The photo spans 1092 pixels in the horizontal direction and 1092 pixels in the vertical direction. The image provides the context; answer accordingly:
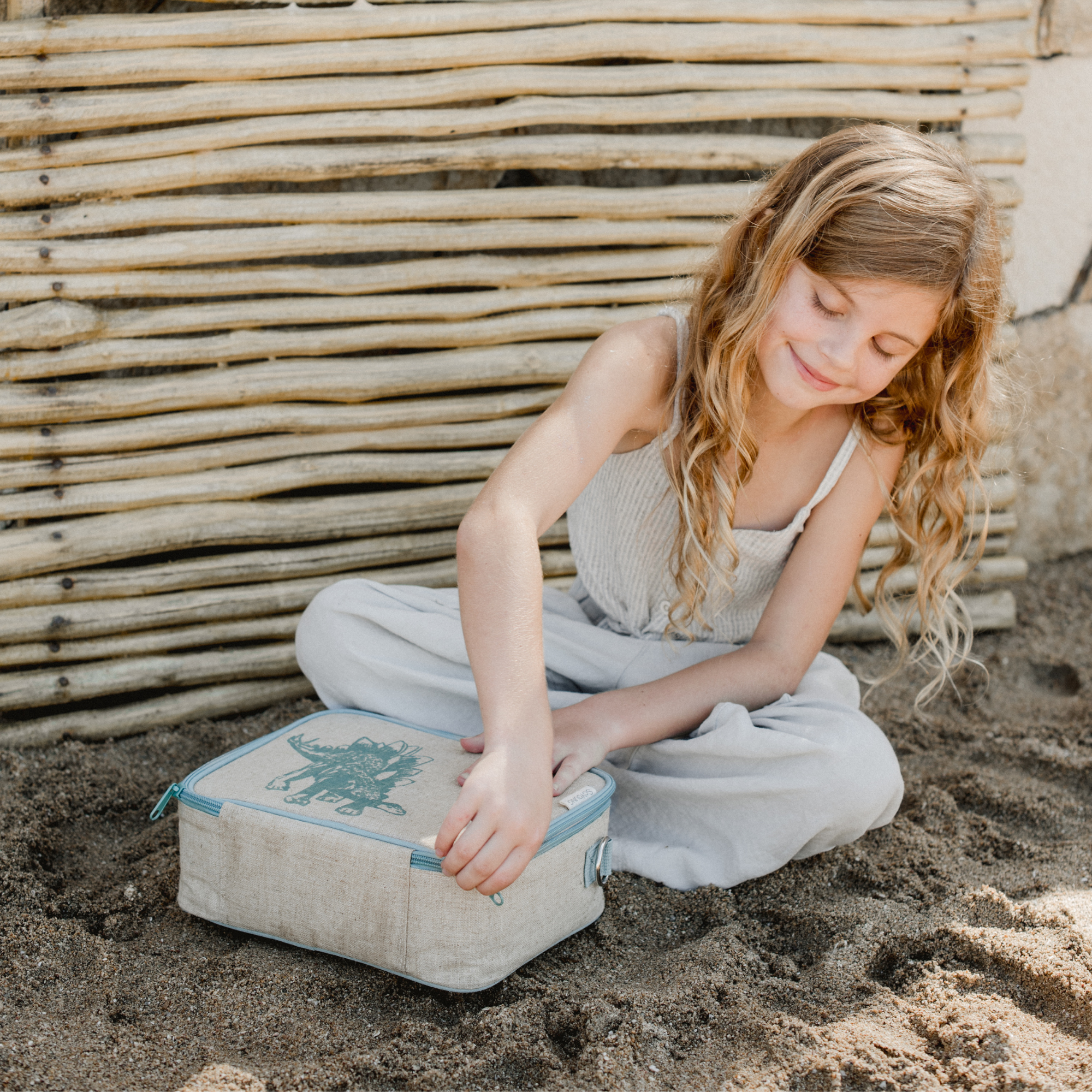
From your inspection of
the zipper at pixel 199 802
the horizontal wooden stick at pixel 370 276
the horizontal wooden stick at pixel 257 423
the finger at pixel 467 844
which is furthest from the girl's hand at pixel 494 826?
the horizontal wooden stick at pixel 370 276

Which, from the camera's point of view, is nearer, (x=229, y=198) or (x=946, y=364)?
(x=946, y=364)

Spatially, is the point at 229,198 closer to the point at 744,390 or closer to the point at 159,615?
the point at 159,615

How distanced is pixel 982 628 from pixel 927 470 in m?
1.10

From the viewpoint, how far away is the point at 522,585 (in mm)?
1465

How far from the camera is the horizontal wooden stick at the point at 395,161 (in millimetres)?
2086

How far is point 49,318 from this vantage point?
2094mm

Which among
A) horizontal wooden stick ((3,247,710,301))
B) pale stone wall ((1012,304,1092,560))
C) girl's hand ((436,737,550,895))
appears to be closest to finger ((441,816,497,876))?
girl's hand ((436,737,550,895))

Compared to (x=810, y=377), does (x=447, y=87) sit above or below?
above

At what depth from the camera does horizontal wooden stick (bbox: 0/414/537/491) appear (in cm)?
217

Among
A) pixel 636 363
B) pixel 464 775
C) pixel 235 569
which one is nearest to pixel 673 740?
pixel 464 775

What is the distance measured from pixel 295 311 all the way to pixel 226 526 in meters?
0.48

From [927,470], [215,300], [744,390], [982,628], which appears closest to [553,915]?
[744,390]

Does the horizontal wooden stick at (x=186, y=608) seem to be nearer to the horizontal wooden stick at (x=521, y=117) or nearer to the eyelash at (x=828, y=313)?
the horizontal wooden stick at (x=521, y=117)

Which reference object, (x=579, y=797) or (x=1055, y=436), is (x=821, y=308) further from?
(x=1055, y=436)
